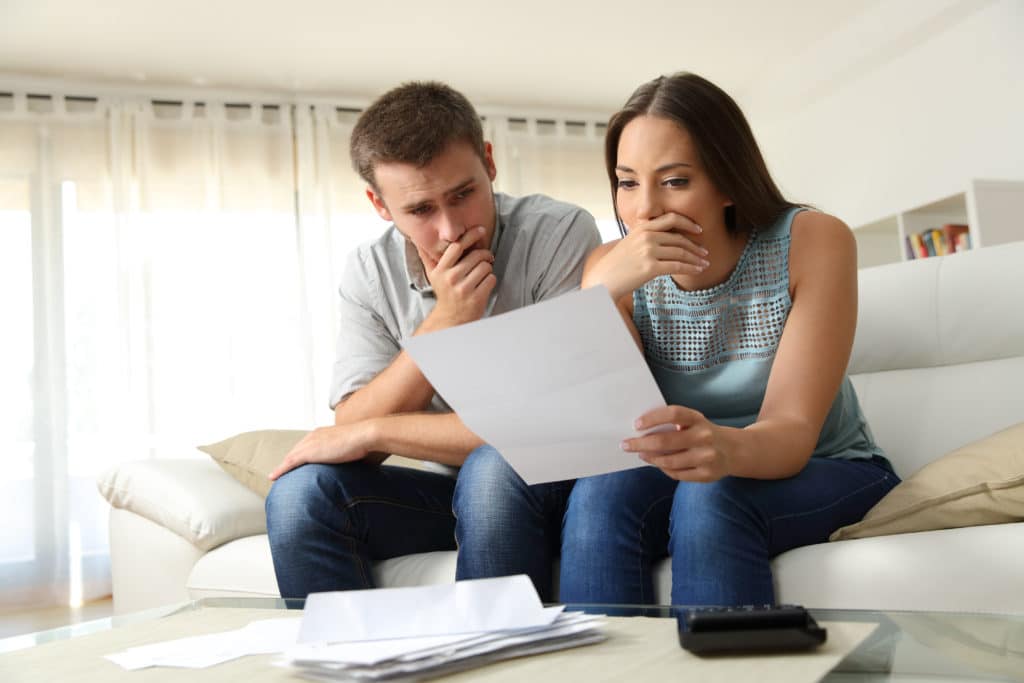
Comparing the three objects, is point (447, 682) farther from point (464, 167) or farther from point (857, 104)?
point (857, 104)

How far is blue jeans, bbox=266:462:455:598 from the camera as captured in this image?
1.46 metres

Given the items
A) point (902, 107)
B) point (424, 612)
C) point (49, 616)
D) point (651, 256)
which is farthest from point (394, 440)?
point (902, 107)

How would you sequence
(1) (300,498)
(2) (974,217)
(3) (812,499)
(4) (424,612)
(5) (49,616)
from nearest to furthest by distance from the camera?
(4) (424,612) < (3) (812,499) < (1) (300,498) < (2) (974,217) < (5) (49,616)

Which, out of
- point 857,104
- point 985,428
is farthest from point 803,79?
point 985,428

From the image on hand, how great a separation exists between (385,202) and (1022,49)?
305cm

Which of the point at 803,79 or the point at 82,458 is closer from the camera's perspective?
the point at 82,458

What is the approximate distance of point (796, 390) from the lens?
4.05 feet

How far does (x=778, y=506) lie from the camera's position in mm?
1175

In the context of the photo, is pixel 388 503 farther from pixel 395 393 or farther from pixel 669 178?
pixel 669 178

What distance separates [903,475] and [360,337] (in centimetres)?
100

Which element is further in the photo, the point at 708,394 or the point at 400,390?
the point at 400,390

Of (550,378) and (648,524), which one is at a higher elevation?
(550,378)

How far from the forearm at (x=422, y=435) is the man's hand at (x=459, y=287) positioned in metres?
0.16

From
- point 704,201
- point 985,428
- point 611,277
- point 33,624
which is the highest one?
point 704,201
